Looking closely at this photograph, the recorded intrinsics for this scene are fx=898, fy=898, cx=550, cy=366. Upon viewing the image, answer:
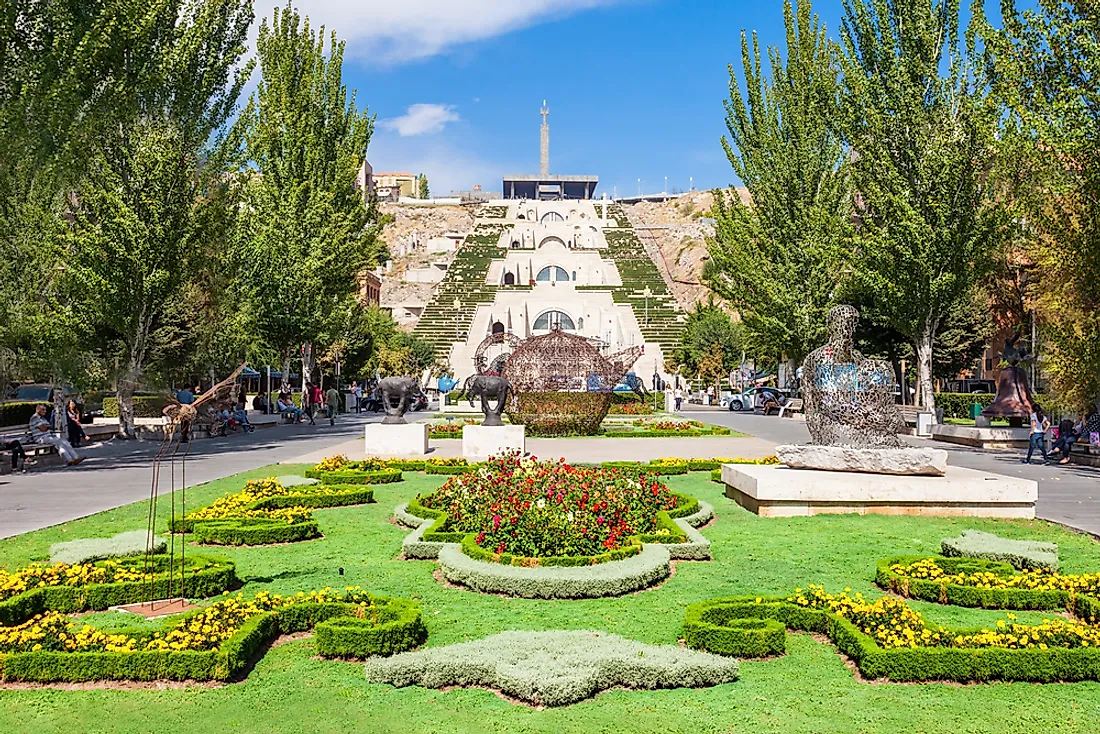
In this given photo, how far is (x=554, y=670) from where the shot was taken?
→ 502 centimetres

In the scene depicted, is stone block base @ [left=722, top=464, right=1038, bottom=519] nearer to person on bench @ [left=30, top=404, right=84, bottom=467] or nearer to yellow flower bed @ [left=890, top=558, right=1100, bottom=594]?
yellow flower bed @ [left=890, top=558, right=1100, bottom=594]

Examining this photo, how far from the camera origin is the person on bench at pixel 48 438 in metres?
17.3

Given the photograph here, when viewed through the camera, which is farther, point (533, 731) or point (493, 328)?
point (493, 328)

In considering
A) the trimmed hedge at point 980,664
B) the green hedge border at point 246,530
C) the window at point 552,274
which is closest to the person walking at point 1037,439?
the trimmed hedge at point 980,664

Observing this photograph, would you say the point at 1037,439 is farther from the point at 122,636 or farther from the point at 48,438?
the point at 48,438

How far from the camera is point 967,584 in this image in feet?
23.2

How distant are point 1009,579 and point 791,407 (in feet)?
99.9

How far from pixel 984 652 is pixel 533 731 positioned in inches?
106

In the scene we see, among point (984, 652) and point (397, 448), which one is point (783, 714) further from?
point (397, 448)

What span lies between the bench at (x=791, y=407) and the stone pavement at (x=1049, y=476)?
350 inches

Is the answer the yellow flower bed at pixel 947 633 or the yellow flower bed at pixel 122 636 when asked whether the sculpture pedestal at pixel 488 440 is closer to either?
the yellow flower bed at pixel 122 636

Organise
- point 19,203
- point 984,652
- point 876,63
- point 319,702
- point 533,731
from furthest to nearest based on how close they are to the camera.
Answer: point 876,63 → point 19,203 → point 984,652 → point 319,702 → point 533,731

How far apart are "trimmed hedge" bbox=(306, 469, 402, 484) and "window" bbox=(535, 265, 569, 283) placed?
72.6m

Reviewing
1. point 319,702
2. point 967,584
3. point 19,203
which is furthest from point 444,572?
point 19,203
